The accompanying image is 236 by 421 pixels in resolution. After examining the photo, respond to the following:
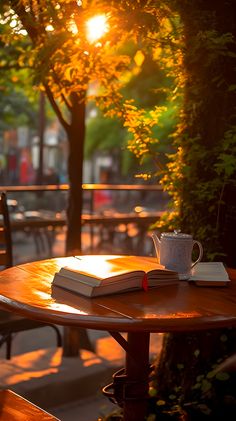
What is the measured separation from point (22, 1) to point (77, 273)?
1.98 metres

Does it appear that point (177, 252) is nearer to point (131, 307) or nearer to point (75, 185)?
point (131, 307)

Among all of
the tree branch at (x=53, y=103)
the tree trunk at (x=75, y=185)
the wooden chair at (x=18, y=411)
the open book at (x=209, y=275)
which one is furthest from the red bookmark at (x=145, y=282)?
the tree trunk at (x=75, y=185)

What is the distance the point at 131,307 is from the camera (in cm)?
192

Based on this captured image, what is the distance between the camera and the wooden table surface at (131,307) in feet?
5.92

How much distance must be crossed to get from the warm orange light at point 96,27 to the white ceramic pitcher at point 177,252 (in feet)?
4.83

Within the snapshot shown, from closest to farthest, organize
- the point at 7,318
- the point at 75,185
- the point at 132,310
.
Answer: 1. the point at 132,310
2. the point at 7,318
3. the point at 75,185

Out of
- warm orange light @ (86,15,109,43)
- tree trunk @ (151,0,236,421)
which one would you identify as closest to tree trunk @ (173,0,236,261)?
tree trunk @ (151,0,236,421)

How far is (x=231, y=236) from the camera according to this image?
317 cm

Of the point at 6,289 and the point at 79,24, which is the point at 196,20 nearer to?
the point at 79,24

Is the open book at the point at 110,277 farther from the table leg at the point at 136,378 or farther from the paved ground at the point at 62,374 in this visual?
the paved ground at the point at 62,374

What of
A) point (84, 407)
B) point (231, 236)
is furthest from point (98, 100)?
point (84, 407)

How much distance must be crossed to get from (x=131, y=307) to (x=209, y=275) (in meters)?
0.50

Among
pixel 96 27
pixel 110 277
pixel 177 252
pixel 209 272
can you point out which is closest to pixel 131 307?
pixel 110 277

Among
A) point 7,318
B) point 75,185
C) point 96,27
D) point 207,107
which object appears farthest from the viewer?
point 75,185
